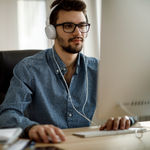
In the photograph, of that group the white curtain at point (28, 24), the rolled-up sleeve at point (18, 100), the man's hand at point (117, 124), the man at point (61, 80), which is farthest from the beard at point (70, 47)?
the white curtain at point (28, 24)

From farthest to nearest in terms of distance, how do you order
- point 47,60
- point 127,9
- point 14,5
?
1. point 14,5
2. point 47,60
3. point 127,9

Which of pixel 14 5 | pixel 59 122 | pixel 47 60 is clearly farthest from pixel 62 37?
pixel 14 5

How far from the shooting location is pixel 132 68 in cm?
87

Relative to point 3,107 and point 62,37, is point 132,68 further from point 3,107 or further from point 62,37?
point 62,37

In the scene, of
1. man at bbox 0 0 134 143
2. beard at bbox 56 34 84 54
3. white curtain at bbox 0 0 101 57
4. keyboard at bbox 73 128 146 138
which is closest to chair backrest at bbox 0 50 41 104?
man at bbox 0 0 134 143

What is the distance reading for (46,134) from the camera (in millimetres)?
908

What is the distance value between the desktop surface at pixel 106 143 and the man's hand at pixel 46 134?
0.08ft

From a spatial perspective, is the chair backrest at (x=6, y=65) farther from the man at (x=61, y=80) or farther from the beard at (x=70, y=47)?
the beard at (x=70, y=47)

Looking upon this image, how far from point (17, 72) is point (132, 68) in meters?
0.74

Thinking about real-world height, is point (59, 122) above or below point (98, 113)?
below

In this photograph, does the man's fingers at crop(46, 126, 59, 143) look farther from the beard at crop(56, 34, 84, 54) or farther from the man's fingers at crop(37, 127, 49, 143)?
the beard at crop(56, 34, 84, 54)

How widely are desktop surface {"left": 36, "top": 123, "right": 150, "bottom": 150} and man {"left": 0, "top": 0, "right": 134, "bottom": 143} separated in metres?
0.42

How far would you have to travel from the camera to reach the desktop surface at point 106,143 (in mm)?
857

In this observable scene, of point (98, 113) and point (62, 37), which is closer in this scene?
point (98, 113)
